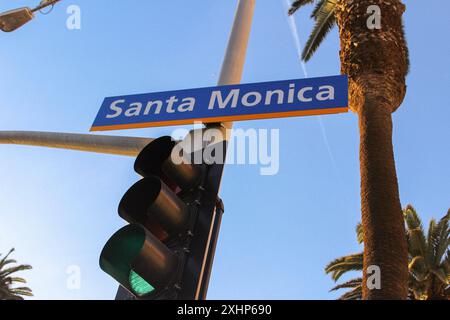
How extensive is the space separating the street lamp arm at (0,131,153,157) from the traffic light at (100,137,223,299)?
0.35m

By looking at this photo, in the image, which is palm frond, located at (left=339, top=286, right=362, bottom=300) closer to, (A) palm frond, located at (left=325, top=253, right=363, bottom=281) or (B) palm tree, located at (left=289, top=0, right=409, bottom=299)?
(A) palm frond, located at (left=325, top=253, right=363, bottom=281)

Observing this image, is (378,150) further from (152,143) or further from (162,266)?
(162,266)

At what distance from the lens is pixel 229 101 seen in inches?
153

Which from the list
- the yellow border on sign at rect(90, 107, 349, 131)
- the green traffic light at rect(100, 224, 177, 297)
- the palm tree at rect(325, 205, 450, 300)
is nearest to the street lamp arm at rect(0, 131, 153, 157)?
the yellow border on sign at rect(90, 107, 349, 131)

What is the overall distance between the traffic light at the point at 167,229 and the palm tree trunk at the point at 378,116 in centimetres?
482

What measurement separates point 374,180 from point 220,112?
5181 mm

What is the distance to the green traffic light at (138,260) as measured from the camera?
8.72 feet

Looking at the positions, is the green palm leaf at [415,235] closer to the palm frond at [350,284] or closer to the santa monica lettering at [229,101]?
the palm frond at [350,284]

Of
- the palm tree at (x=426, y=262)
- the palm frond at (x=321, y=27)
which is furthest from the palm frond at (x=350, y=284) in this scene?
the palm frond at (x=321, y=27)

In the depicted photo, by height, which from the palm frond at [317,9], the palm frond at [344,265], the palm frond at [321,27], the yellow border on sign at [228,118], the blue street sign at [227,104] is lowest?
the yellow border on sign at [228,118]

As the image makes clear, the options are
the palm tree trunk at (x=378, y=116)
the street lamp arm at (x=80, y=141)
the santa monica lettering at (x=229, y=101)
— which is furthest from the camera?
the palm tree trunk at (x=378, y=116)

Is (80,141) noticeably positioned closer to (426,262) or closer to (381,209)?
(381,209)

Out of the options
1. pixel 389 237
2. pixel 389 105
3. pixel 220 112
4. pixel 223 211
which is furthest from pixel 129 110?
pixel 389 105

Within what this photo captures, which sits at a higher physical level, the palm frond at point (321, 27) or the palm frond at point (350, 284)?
the palm frond at point (321, 27)
